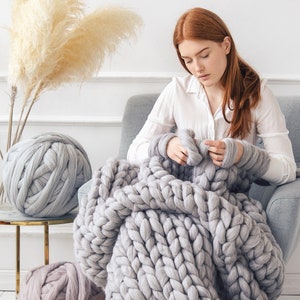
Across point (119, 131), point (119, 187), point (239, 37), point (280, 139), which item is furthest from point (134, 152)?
point (239, 37)

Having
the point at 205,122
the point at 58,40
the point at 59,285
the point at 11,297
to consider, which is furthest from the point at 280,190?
the point at 11,297

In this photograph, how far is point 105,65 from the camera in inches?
96.3

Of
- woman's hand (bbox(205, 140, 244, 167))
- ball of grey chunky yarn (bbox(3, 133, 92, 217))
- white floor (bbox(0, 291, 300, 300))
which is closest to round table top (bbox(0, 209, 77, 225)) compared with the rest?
ball of grey chunky yarn (bbox(3, 133, 92, 217))

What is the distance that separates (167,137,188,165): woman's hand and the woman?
0.10 feet

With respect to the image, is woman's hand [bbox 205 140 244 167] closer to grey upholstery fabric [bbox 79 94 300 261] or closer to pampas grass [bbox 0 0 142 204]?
grey upholstery fabric [bbox 79 94 300 261]

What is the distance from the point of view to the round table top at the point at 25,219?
1.96 m

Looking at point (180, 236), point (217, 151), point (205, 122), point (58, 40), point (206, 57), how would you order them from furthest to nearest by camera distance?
point (58, 40) < point (205, 122) < point (206, 57) < point (217, 151) < point (180, 236)

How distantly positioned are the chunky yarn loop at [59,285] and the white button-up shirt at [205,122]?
39 cm

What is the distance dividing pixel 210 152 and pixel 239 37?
0.91 m

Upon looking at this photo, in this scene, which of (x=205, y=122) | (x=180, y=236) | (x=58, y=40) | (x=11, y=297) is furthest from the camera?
(x=11, y=297)

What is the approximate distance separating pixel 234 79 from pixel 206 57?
132mm

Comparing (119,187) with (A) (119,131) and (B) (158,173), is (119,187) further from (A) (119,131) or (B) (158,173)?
(A) (119,131)

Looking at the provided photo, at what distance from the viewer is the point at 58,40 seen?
208 centimetres

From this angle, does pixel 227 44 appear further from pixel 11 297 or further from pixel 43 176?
pixel 11 297
